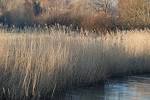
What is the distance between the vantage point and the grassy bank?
9.06m

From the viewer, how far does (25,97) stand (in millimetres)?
9086

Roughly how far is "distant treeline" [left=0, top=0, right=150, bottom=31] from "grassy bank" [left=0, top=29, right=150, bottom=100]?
31.3 ft

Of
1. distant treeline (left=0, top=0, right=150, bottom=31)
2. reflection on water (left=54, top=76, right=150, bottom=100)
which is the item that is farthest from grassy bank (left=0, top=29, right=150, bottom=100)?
distant treeline (left=0, top=0, right=150, bottom=31)

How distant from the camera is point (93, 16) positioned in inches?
1101

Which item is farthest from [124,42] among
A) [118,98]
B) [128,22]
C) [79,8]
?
[79,8]

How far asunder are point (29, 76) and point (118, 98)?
2.50 metres

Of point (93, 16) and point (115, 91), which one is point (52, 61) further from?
point (93, 16)

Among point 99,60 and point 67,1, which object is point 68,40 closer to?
point 99,60

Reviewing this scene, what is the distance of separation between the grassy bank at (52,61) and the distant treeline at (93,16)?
31.3 ft

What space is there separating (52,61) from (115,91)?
252 cm

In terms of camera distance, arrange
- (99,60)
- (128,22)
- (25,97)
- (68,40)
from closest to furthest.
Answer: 1. (25,97)
2. (68,40)
3. (99,60)
4. (128,22)

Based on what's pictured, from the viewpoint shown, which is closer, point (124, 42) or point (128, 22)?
point (124, 42)

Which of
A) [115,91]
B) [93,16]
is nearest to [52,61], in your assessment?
[115,91]

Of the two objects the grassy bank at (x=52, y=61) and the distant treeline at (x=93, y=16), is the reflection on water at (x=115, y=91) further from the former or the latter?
the distant treeline at (x=93, y=16)
